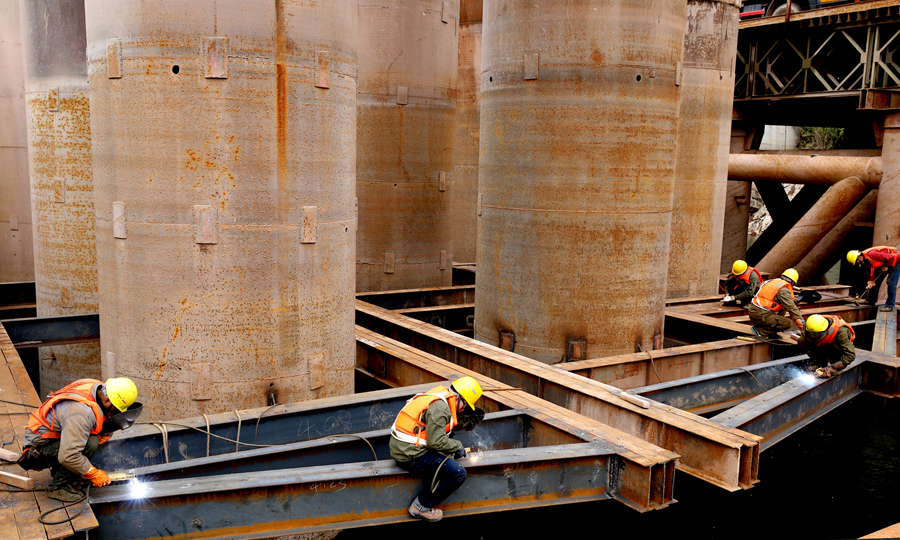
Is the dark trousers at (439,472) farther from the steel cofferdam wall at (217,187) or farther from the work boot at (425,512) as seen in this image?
the steel cofferdam wall at (217,187)

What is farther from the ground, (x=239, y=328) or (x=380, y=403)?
(x=239, y=328)

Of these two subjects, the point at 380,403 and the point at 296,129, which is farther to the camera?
the point at 380,403

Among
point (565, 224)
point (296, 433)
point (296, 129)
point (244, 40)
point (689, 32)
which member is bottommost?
point (296, 433)

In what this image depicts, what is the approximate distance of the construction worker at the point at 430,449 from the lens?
5793 millimetres

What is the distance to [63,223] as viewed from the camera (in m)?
11.1

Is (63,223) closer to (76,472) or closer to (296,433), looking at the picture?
(296,433)

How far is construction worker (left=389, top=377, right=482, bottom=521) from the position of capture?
5793mm

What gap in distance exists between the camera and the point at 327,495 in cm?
575

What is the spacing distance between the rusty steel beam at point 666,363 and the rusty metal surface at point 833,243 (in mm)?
10539

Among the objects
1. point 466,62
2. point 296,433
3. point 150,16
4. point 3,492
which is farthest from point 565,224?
point 466,62

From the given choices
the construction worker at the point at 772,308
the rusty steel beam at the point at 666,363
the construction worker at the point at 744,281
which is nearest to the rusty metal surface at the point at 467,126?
the construction worker at the point at 744,281

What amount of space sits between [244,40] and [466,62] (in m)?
15.1

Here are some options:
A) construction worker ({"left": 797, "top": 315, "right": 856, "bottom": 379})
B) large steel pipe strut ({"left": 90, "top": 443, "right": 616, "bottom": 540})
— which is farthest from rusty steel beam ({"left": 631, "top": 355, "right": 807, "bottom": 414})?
large steel pipe strut ({"left": 90, "top": 443, "right": 616, "bottom": 540})

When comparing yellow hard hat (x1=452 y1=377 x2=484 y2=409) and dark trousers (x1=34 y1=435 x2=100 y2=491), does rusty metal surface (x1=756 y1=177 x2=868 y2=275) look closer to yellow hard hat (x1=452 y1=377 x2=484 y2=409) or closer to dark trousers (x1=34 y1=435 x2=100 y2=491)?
yellow hard hat (x1=452 y1=377 x2=484 y2=409)
